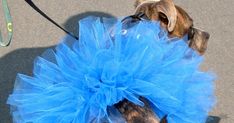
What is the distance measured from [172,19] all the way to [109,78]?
0.51 metres

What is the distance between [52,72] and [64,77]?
7 cm

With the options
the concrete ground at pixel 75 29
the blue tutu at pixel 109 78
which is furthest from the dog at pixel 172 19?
the concrete ground at pixel 75 29

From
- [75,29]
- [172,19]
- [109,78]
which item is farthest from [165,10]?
[75,29]

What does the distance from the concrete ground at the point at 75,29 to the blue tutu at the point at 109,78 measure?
3.80ft

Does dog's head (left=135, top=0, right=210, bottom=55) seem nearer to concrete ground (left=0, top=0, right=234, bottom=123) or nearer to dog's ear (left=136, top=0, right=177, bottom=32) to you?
dog's ear (left=136, top=0, right=177, bottom=32)

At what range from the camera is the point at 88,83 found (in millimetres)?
1590

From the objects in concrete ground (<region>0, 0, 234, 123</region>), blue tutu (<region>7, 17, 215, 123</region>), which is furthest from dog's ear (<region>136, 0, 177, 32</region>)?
concrete ground (<region>0, 0, 234, 123</region>)

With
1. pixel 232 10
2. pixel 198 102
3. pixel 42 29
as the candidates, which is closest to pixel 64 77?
pixel 198 102

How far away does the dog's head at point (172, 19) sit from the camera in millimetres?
1974

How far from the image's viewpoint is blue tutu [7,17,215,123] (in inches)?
62.8

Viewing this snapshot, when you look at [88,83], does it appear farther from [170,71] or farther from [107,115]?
[170,71]

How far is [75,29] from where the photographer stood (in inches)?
130

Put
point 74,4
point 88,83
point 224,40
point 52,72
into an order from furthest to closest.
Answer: point 74,4
point 224,40
point 52,72
point 88,83

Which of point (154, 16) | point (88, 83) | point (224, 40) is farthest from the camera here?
point (224, 40)
